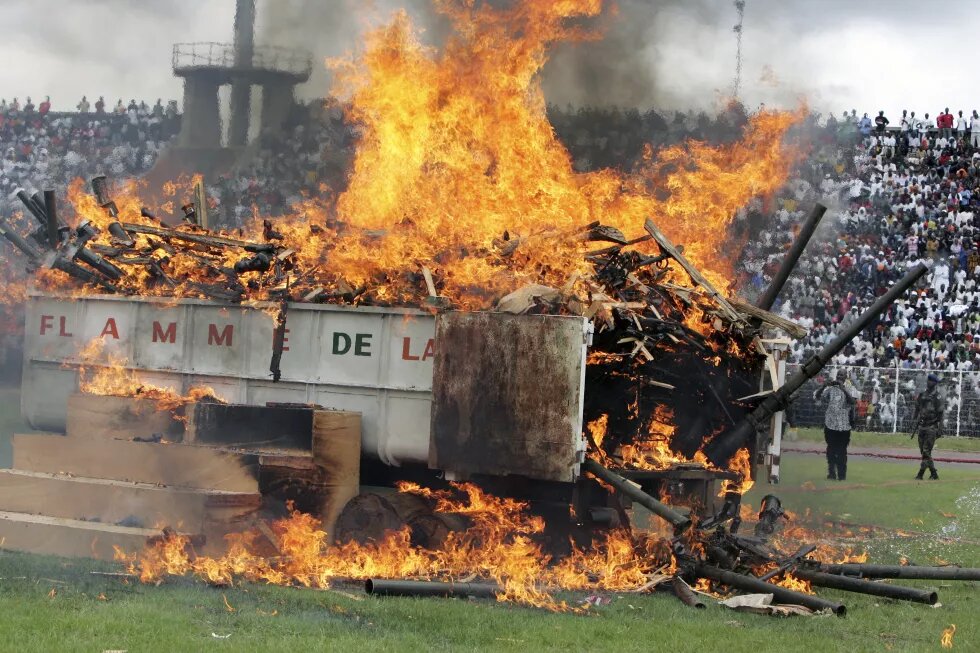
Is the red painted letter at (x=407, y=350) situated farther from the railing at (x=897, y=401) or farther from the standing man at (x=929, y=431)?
the railing at (x=897, y=401)

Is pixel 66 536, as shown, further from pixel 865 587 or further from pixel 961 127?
pixel 961 127

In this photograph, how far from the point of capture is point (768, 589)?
34.7 feet

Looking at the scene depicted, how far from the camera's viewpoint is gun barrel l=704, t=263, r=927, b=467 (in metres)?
12.5

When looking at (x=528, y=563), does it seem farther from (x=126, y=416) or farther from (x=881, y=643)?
(x=126, y=416)

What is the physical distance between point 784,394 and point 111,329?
761 cm

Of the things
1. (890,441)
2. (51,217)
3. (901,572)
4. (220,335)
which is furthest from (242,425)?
(890,441)

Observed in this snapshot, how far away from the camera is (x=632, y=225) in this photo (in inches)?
624

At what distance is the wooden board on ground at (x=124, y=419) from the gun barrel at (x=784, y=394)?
584 centimetres

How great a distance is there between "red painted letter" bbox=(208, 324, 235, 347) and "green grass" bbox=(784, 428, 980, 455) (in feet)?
56.0

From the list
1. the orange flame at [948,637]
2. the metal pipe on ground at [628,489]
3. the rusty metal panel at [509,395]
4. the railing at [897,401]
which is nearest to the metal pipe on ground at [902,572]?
the orange flame at [948,637]

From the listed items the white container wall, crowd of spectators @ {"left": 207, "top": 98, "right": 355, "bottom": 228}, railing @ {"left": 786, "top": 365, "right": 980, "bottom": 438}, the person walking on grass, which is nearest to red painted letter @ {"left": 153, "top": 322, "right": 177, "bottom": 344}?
the white container wall

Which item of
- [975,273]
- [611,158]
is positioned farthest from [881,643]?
[975,273]

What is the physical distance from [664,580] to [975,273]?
2263 cm

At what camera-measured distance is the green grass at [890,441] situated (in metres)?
27.4
